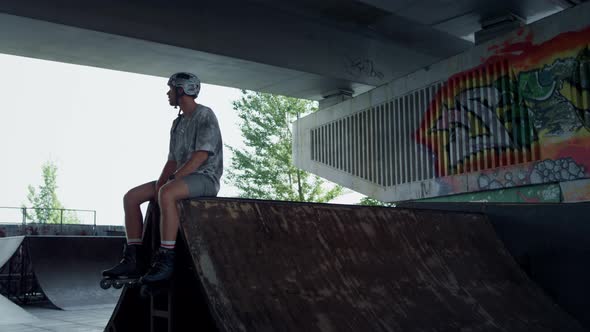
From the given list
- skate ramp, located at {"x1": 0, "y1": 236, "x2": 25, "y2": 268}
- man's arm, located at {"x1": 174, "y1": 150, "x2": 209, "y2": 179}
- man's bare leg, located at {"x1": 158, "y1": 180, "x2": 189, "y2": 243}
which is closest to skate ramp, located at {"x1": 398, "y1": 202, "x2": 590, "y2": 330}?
man's arm, located at {"x1": 174, "y1": 150, "x2": 209, "y2": 179}

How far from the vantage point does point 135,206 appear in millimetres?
4469

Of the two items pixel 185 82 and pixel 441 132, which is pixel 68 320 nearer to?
pixel 185 82

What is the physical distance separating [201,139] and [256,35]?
44.8ft

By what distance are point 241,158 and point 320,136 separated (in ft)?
43.9

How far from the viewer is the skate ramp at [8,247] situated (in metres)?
11.5

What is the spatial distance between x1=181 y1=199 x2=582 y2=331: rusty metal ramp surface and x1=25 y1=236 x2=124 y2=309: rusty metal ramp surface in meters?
8.27

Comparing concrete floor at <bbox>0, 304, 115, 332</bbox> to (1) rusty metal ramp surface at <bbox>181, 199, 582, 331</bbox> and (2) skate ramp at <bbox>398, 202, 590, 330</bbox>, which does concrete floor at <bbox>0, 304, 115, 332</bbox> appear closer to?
(1) rusty metal ramp surface at <bbox>181, 199, 582, 331</bbox>

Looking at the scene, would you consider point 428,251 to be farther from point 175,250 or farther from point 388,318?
point 175,250

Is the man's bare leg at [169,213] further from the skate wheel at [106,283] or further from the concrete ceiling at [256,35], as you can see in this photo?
the concrete ceiling at [256,35]

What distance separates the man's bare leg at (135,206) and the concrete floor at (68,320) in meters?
3.74

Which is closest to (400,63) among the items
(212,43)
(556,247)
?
(212,43)

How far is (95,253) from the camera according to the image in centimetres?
1248

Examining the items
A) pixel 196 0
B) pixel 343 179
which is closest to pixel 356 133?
pixel 343 179

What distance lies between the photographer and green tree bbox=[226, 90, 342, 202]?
118 ft
